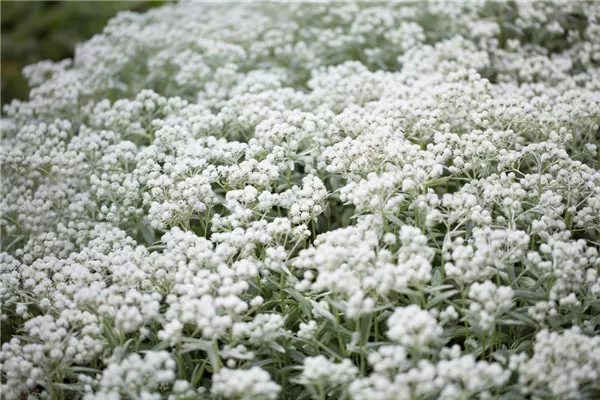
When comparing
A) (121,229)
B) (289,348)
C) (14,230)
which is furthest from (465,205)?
(14,230)

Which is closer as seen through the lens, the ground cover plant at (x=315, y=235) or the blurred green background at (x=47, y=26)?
the ground cover plant at (x=315, y=235)

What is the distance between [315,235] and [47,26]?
542cm

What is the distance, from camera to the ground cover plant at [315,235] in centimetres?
233

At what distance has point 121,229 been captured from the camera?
340 centimetres

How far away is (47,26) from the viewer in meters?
7.30

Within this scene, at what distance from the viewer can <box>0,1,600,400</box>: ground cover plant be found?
233cm

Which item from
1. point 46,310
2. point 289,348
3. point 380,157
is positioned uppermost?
Answer: point 380,157

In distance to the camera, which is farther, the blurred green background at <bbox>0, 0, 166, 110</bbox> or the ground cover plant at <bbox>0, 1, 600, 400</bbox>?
the blurred green background at <bbox>0, 0, 166, 110</bbox>

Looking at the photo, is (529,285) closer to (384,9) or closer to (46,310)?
(46,310)

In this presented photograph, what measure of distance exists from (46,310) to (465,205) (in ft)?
6.50

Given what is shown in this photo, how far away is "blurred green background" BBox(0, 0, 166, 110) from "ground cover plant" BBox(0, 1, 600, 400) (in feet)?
8.99

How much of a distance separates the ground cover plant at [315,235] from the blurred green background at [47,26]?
2740mm

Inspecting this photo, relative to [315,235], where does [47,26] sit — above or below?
above

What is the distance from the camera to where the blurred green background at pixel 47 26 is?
278 inches
